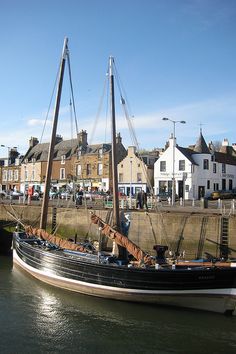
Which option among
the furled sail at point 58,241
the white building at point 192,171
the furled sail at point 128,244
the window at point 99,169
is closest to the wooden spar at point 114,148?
the furled sail at point 128,244

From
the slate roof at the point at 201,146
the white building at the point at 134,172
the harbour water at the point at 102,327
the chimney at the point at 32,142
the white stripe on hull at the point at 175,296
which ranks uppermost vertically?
the chimney at the point at 32,142

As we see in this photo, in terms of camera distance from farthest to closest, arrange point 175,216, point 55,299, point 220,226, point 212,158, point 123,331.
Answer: point 212,158 → point 175,216 → point 220,226 → point 55,299 → point 123,331

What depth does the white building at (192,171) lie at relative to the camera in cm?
4384

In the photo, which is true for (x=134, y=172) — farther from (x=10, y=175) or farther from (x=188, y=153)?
(x=10, y=175)

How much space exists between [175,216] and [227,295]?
775 centimetres

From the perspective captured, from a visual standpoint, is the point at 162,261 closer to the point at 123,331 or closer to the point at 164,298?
the point at 164,298

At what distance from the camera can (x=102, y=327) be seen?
499 inches

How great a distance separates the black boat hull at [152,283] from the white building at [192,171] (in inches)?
1061

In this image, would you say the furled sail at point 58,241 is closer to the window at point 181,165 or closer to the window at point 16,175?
the window at point 181,165

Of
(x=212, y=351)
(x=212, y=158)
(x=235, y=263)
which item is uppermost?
(x=212, y=158)

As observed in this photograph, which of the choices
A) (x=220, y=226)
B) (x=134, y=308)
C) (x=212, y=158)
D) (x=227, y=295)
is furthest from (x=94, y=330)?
(x=212, y=158)

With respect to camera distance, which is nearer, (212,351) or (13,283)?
(212,351)

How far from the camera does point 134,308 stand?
14.5 meters

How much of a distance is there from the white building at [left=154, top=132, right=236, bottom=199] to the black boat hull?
88.4 feet
